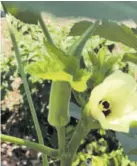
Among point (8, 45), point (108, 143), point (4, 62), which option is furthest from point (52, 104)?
point (8, 45)

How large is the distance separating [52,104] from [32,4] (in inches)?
7.3

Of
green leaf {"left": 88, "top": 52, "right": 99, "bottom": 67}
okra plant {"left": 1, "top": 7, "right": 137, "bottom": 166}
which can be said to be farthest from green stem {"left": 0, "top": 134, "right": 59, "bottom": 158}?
green leaf {"left": 88, "top": 52, "right": 99, "bottom": 67}

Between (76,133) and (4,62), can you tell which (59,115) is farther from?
(4,62)

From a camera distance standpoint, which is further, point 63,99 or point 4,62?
point 4,62

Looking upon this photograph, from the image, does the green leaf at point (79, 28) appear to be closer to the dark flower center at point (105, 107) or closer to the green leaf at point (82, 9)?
the dark flower center at point (105, 107)

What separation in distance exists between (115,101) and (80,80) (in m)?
0.08

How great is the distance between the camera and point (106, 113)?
44cm

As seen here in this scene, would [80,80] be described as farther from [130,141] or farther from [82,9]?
[130,141]

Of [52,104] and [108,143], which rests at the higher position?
[52,104]

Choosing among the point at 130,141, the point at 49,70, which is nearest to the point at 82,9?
the point at 49,70

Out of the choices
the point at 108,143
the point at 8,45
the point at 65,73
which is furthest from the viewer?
the point at 8,45

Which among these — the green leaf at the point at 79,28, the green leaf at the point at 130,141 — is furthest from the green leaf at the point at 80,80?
the green leaf at the point at 130,141

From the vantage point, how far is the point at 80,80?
0.36 m

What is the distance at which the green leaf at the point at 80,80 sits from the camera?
1.19 ft
